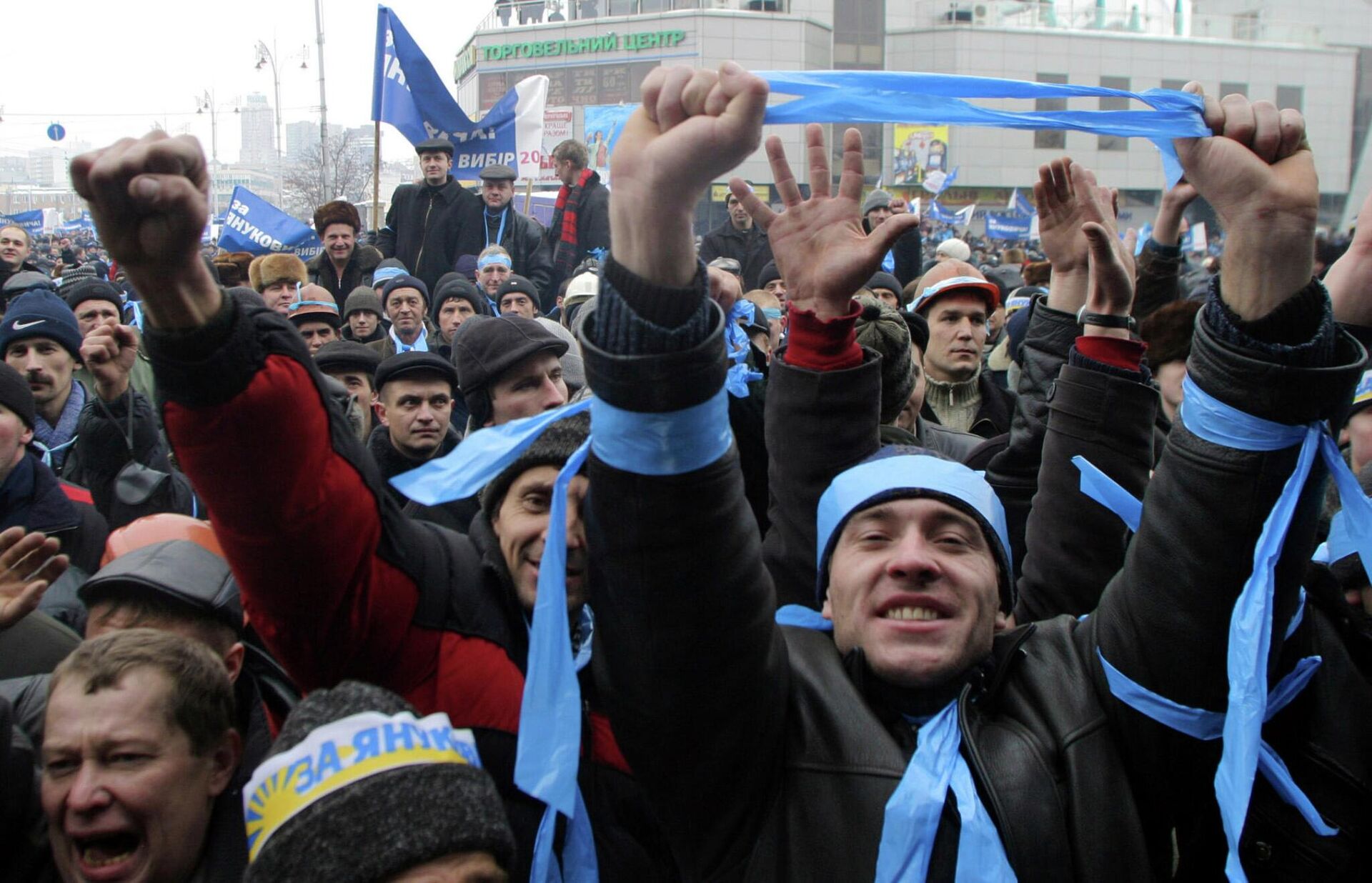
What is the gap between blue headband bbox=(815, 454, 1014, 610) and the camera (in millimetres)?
1928

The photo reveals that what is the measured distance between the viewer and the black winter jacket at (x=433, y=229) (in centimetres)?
901

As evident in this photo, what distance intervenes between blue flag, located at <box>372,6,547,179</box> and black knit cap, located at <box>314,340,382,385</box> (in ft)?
16.4

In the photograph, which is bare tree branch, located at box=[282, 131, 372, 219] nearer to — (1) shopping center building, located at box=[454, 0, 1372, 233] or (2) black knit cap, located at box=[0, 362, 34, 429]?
(1) shopping center building, located at box=[454, 0, 1372, 233]

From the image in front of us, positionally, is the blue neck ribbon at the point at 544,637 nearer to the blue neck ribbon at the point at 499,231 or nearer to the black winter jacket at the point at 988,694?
the black winter jacket at the point at 988,694

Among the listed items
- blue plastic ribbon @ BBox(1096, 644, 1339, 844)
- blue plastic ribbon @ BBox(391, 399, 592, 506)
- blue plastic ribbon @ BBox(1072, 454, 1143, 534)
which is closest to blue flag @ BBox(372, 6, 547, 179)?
blue plastic ribbon @ BBox(391, 399, 592, 506)

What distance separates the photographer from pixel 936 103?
5.92ft

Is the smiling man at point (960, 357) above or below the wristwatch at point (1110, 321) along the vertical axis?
below

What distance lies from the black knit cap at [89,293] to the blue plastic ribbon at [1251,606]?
5.69 m

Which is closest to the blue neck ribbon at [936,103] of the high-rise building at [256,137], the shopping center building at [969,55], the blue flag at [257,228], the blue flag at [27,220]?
the blue flag at [257,228]

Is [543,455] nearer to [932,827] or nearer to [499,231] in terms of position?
[932,827]

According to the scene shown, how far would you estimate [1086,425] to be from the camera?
84.4 inches

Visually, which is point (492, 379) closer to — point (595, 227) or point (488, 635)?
point (488, 635)

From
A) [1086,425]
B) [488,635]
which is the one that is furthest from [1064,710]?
[488,635]

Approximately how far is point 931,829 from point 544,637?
59 centimetres
